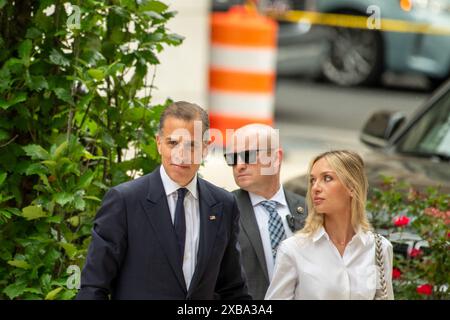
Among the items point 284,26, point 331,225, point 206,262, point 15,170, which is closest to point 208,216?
point 206,262

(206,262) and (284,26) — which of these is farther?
(284,26)

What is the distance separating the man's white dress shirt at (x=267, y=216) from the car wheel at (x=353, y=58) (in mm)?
13514

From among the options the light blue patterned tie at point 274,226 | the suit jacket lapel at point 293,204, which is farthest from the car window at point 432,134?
the light blue patterned tie at point 274,226

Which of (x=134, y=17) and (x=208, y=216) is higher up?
(x=134, y=17)

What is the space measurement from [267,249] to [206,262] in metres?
0.74

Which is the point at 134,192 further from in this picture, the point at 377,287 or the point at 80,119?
the point at 80,119

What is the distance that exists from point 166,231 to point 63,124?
1.33 meters

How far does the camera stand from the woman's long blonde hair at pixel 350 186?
4.11m

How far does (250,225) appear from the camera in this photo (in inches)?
188

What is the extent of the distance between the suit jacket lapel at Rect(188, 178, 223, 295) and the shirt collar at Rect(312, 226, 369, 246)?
299 mm

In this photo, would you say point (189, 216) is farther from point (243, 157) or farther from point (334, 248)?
point (243, 157)

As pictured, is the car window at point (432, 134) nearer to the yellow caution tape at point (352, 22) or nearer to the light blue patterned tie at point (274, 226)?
the light blue patterned tie at point (274, 226)

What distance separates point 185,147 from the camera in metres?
4.00


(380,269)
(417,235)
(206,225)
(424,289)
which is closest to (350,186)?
(380,269)
